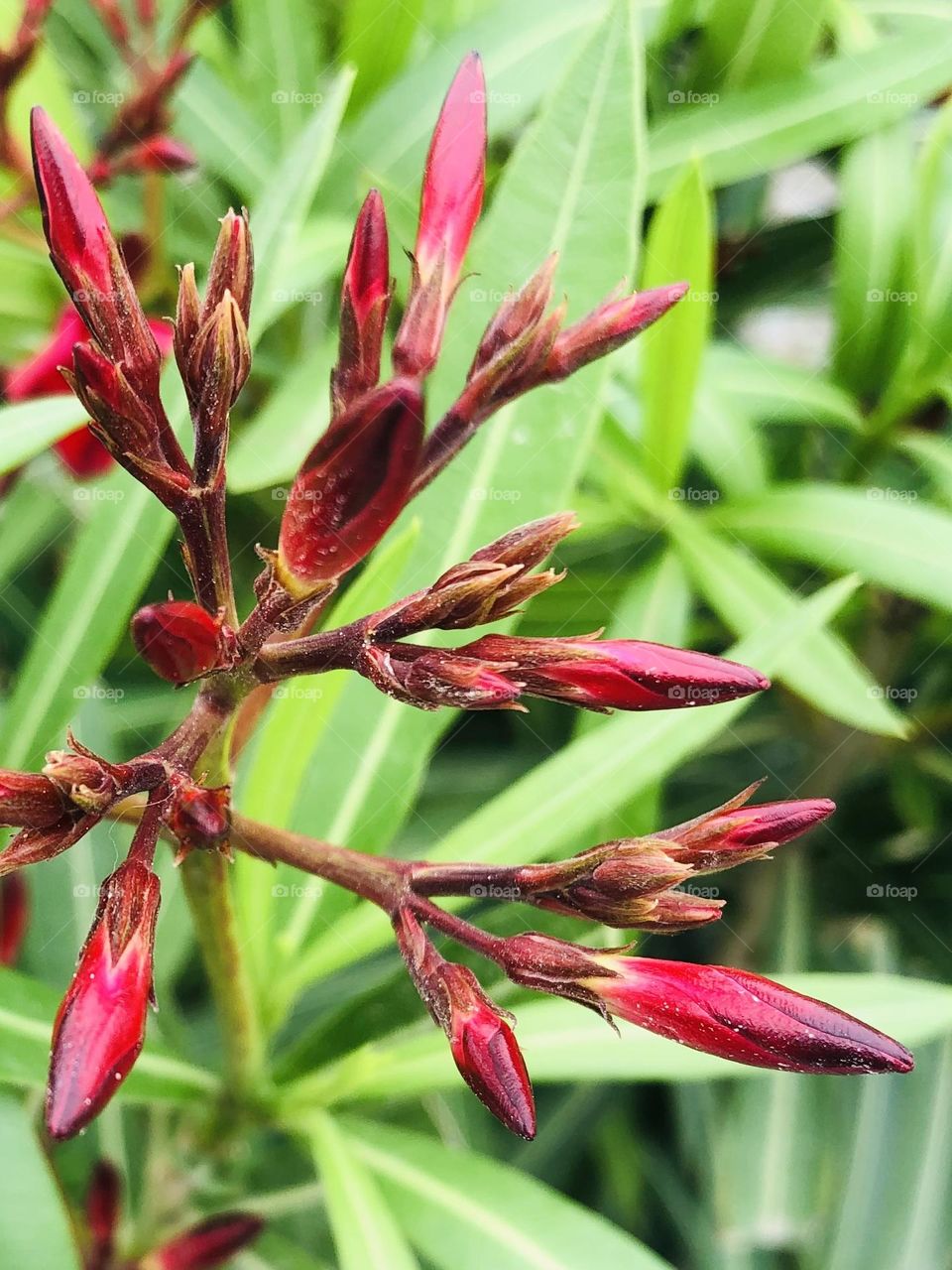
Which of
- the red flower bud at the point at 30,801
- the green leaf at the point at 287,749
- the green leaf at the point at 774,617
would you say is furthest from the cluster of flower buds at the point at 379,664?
the green leaf at the point at 774,617

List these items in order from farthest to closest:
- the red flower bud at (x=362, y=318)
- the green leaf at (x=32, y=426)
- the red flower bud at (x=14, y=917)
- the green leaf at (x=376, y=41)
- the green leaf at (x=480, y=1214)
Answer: the green leaf at (x=376, y=41), the red flower bud at (x=14, y=917), the green leaf at (x=480, y=1214), the green leaf at (x=32, y=426), the red flower bud at (x=362, y=318)

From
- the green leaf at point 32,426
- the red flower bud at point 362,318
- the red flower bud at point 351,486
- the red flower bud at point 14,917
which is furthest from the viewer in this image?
the red flower bud at point 14,917

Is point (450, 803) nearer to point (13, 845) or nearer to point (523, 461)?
point (523, 461)

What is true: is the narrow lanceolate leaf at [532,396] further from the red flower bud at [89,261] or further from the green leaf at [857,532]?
the red flower bud at [89,261]

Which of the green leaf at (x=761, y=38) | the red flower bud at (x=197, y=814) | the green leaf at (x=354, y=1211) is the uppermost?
the green leaf at (x=761, y=38)

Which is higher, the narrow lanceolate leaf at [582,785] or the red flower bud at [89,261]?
the red flower bud at [89,261]

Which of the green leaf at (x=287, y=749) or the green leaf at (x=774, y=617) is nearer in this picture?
the green leaf at (x=287, y=749)

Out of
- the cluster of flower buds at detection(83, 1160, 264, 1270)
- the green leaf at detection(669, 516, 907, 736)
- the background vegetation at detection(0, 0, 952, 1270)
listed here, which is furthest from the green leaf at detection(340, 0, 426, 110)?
the cluster of flower buds at detection(83, 1160, 264, 1270)
